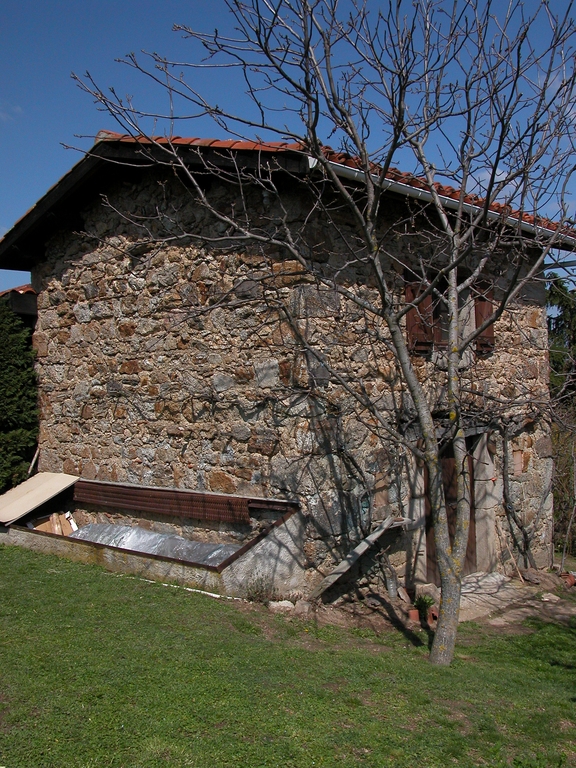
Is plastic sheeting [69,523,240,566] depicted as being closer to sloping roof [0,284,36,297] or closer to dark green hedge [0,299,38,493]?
dark green hedge [0,299,38,493]

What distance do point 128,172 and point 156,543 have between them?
412 centimetres

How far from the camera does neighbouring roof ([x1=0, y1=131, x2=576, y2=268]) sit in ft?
18.4

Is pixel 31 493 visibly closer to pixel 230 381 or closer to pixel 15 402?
pixel 15 402

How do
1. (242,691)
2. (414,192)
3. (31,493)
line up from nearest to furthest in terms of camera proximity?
1. (242,691)
2. (414,192)
3. (31,493)

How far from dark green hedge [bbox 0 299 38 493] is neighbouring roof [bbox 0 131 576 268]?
0.90 meters

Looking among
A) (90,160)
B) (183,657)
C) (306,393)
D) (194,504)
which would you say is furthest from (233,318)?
(183,657)

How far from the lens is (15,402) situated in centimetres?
809

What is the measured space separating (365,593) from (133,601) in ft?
7.25

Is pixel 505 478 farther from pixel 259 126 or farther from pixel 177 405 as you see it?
pixel 259 126

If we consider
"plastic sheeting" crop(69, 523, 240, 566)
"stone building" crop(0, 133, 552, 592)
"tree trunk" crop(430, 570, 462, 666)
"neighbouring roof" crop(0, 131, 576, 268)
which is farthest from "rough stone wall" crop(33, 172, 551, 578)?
"tree trunk" crop(430, 570, 462, 666)

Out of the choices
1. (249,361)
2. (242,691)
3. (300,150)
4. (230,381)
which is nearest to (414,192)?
(300,150)

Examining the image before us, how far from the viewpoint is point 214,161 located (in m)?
6.21

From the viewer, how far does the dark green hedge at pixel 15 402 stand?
8.04 metres

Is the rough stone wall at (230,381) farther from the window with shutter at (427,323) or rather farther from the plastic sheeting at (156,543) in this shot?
the plastic sheeting at (156,543)
